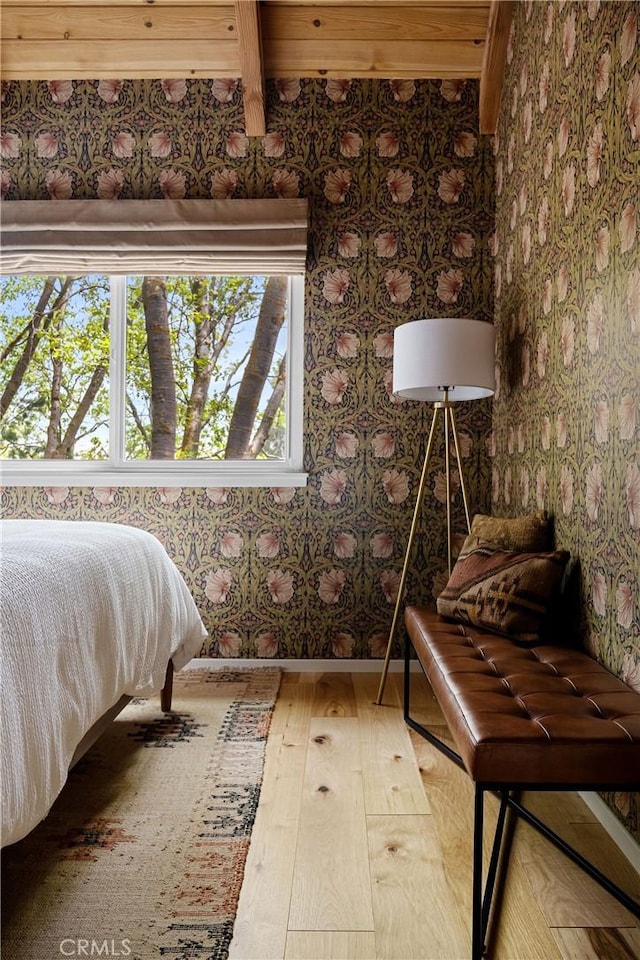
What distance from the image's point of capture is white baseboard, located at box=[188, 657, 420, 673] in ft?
11.5

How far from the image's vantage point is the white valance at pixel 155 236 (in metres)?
3.48

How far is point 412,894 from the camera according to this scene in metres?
1.63

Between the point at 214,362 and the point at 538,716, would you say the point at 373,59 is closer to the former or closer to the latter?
the point at 214,362

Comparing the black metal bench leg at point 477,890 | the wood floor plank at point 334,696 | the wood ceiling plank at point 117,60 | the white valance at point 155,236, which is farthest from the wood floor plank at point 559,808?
the wood ceiling plank at point 117,60

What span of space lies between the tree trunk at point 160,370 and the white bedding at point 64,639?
1179mm

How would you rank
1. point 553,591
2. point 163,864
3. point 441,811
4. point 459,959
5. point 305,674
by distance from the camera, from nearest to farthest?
point 459,959 < point 163,864 < point 441,811 < point 553,591 < point 305,674

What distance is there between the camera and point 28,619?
4.79 feet

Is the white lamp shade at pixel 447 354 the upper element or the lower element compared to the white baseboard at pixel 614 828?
upper

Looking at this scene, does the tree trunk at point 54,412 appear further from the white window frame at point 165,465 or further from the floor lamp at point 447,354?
the floor lamp at point 447,354

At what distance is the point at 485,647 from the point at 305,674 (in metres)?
1.51

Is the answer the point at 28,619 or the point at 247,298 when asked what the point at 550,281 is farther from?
the point at 28,619

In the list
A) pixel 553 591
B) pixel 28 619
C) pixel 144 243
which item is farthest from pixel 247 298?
pixel 28 619

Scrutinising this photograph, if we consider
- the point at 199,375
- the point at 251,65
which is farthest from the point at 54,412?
the point at 251,65

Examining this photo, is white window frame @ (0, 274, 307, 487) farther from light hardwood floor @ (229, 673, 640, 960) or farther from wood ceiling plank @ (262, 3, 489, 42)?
light hardwood floor @ (229, 673, 640, 960)
